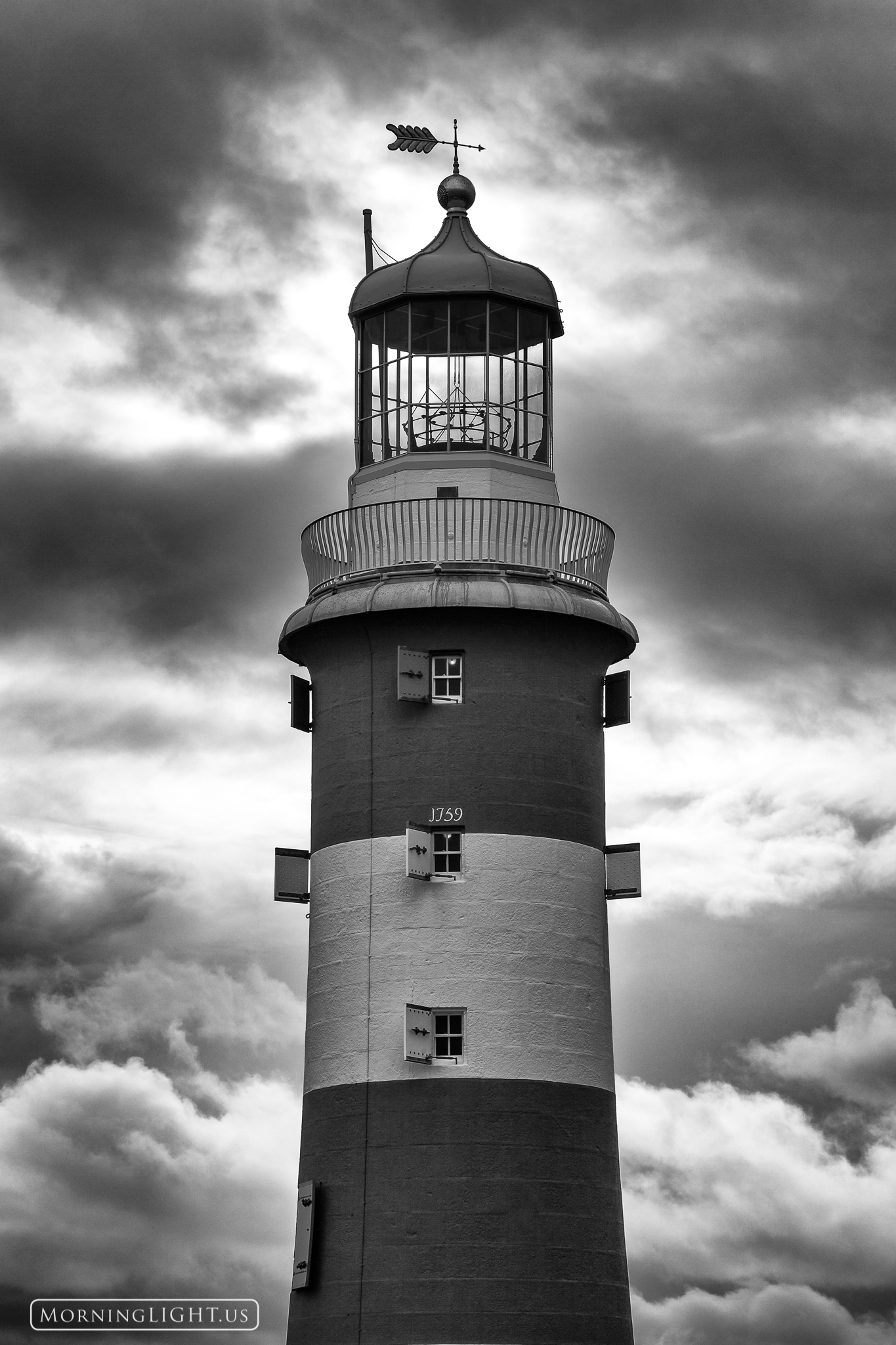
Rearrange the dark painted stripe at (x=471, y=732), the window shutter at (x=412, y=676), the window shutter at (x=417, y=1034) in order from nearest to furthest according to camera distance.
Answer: the window shutter at (x=417, y=1034), the dark painted stripe at (x=471, y=732), the window shutter at (x=412, y=676)

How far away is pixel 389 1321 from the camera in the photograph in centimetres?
3519

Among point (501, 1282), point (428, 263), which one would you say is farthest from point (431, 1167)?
point (428, 263)

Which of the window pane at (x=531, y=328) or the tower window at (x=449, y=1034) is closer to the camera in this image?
the tower window at (x=449, y=1034)

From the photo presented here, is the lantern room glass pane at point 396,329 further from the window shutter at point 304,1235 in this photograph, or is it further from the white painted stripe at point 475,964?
the window shutter at point 304,1235

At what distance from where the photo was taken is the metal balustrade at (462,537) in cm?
3847

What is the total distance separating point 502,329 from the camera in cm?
4041

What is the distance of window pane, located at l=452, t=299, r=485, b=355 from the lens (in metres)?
39.9

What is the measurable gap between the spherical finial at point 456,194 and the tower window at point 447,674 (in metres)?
8.31

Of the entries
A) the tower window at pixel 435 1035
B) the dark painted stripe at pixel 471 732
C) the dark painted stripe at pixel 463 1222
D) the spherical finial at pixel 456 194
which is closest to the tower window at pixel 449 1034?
the tower window at pixel 435 1035

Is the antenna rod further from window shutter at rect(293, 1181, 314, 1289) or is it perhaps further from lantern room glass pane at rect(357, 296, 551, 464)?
window shutter at rect(293, 1181, 314, 1289)


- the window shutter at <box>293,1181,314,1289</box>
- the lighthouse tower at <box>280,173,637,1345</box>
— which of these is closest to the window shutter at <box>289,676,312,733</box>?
the lighthouse tower at <box>280,173,637,1345</box>

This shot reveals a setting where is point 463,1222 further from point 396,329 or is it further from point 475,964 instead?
point 396,329

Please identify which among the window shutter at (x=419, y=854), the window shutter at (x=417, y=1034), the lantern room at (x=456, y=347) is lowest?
the window shutter at (x=417, y=1034)

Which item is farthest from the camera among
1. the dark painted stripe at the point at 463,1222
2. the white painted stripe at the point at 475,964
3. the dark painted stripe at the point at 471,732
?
→ the dark painted stripe at the point at 471,732
